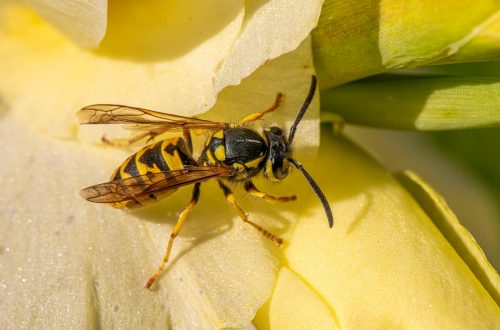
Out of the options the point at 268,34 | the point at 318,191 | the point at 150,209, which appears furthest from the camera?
the point at 150,209

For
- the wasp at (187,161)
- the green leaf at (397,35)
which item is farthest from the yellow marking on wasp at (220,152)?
the green leaf at (397,35)

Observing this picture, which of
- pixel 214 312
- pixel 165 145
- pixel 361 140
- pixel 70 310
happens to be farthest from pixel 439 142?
pixel 70 310

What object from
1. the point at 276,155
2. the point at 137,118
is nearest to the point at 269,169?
the point at 276,155

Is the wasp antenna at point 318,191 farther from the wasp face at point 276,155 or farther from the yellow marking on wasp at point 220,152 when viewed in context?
the yellow marking on wasp at point 220,152

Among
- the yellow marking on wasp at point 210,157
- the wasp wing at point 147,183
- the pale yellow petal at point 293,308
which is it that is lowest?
the pale yellow petal at point 293,308

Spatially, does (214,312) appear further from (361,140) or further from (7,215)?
(361,140)

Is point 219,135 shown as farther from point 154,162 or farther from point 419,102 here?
point 419,102

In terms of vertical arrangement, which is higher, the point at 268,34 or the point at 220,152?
the point at 268,34
